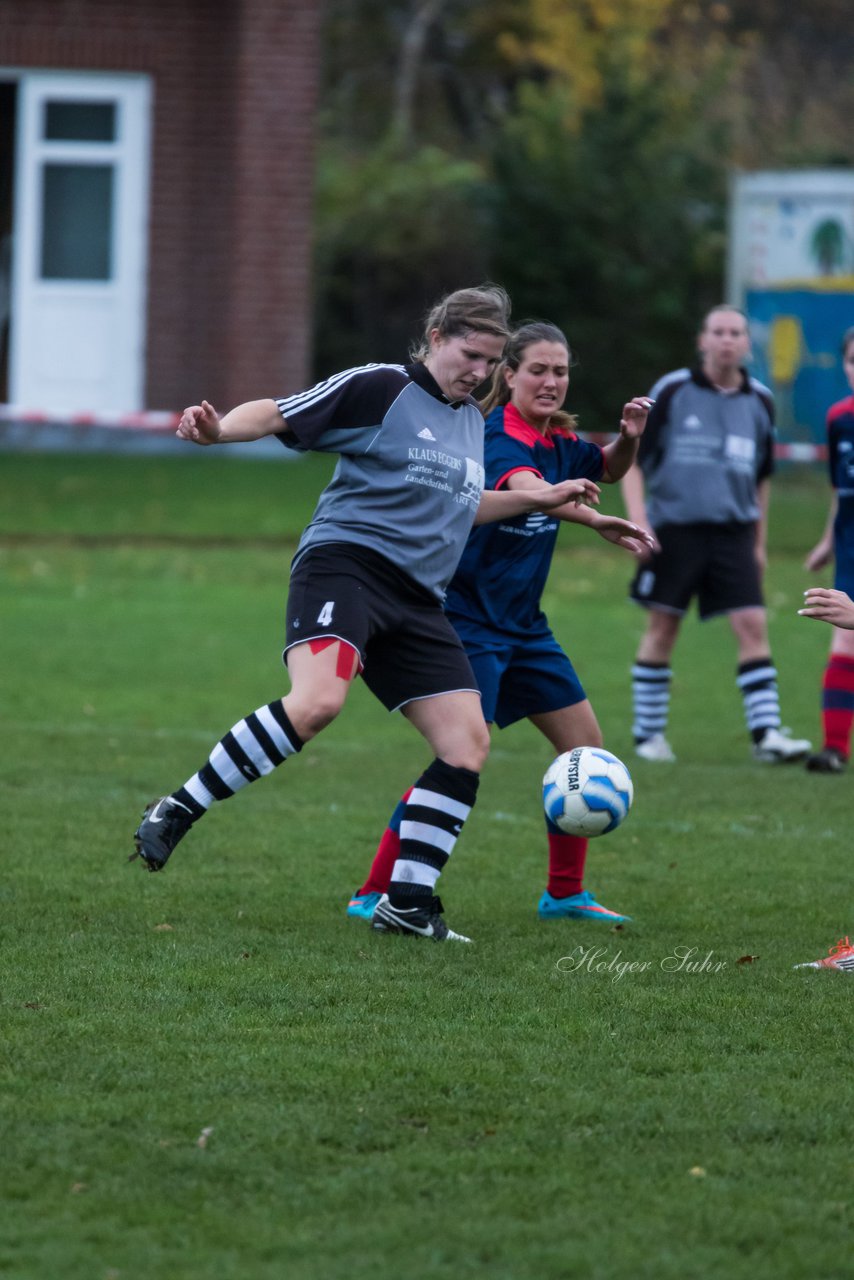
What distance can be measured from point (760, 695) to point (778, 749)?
0.95 feet

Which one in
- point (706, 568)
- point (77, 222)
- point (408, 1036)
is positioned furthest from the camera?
point (77, 222)

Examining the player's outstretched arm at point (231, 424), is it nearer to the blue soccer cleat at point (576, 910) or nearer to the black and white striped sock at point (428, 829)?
the black and white striped sock at point (428, 829)

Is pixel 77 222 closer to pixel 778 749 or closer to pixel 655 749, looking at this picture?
pixel 655 749

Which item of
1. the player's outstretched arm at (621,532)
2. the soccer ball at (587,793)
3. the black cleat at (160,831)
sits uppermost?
the player's outstretched arm at (621,532)

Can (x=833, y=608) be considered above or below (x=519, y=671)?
above

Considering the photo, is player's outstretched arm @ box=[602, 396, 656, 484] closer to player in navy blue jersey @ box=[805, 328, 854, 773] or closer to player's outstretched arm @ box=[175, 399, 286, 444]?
player's outstretched arm @ box=[175, 399, 286, 444]

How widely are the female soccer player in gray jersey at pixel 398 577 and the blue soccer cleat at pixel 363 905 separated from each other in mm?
278

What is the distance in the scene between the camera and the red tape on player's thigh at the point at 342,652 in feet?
18.8

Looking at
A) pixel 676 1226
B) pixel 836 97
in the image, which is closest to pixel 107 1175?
pixel 676 1226

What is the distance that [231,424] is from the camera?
5559 millimetres

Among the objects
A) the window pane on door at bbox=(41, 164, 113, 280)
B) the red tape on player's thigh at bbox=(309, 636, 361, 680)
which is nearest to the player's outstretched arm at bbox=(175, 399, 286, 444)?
the red tape on player's thigh at bbox=(309, 636, 361, 680)

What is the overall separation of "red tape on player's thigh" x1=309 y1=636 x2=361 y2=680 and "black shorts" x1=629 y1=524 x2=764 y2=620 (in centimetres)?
439

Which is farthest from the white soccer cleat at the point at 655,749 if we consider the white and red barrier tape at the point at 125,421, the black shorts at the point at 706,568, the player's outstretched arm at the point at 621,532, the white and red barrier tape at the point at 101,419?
the white and red barrier tape at the point at 101,419

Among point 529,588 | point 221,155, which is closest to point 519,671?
point 529,588
